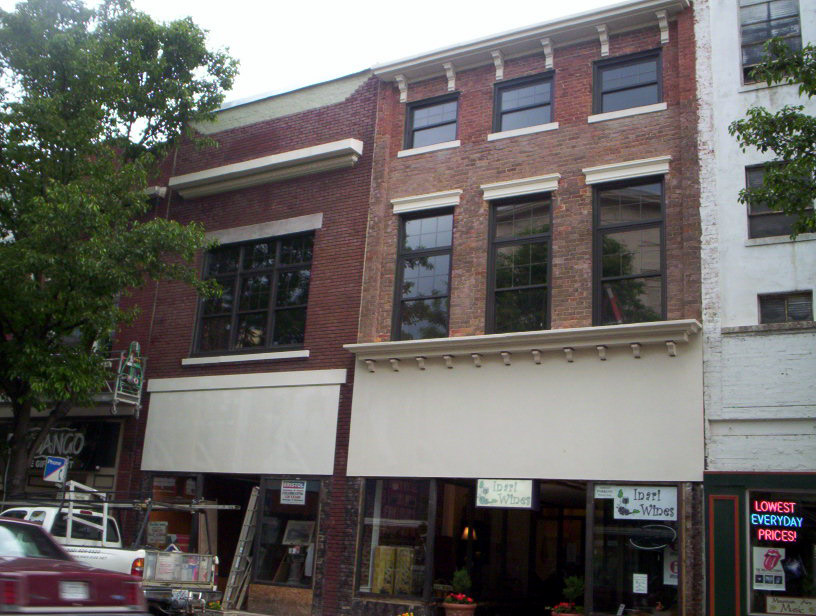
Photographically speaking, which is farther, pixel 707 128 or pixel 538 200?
pixel 538 200

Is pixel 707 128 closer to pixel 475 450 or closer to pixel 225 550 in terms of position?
pixel 475 450

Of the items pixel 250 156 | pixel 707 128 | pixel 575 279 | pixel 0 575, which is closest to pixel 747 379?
pixel 575 279

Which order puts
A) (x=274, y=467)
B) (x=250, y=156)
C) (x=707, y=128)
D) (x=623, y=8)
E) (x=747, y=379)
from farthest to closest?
(x=250, y=156), (x=274, y=467), (x=623, y=8), (x=707, y=128), (x=747, y=379)

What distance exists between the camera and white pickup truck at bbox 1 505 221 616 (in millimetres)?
13383

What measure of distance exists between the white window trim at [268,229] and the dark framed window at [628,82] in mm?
6379

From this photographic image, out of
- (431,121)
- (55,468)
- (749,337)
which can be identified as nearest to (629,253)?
(749,337)

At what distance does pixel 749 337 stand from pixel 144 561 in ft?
32.8

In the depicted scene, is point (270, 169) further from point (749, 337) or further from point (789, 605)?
point (789, 605)

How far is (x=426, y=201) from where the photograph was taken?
17.5 metres

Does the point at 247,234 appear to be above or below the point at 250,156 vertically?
below

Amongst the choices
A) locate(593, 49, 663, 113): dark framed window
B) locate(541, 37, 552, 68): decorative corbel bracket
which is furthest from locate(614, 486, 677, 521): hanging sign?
locate(541, 37, 552, 68): decorative corbel bracket

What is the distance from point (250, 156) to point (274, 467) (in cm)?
732

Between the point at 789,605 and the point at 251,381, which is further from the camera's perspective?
the point at 251,381

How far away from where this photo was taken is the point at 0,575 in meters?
7.33
